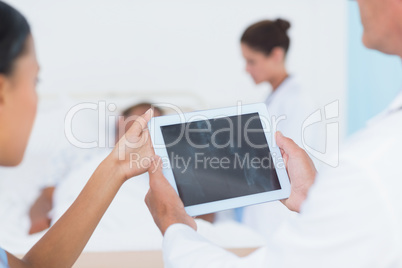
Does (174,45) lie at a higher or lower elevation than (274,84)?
higher

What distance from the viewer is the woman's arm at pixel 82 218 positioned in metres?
0.91

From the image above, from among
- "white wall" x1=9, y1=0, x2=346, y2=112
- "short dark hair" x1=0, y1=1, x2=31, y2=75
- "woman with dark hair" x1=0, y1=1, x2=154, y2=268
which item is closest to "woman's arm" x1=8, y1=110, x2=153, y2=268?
"woman with dark hair" x1=0, y1=1, x2=154, y2=268

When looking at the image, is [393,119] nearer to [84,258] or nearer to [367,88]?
[84,258]

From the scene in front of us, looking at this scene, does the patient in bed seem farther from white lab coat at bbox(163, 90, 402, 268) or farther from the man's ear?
white lab coat at bbox(163, 90, 402, 268)

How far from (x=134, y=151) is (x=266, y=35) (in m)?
1.29

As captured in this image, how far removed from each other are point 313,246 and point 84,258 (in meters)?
0.72

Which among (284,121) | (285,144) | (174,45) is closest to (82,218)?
(285,144)

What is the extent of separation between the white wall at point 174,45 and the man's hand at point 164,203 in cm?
163

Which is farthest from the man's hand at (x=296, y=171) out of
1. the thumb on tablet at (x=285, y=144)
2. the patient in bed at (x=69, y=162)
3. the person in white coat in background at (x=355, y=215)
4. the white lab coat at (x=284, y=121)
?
the patient in bed at (x=69, y=162)

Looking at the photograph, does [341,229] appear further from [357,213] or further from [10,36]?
[10,36]

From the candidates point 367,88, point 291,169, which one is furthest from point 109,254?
point 367,88

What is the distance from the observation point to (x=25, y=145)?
35.2 inches

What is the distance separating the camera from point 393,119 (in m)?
0.57

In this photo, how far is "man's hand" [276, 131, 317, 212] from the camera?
986 mm
